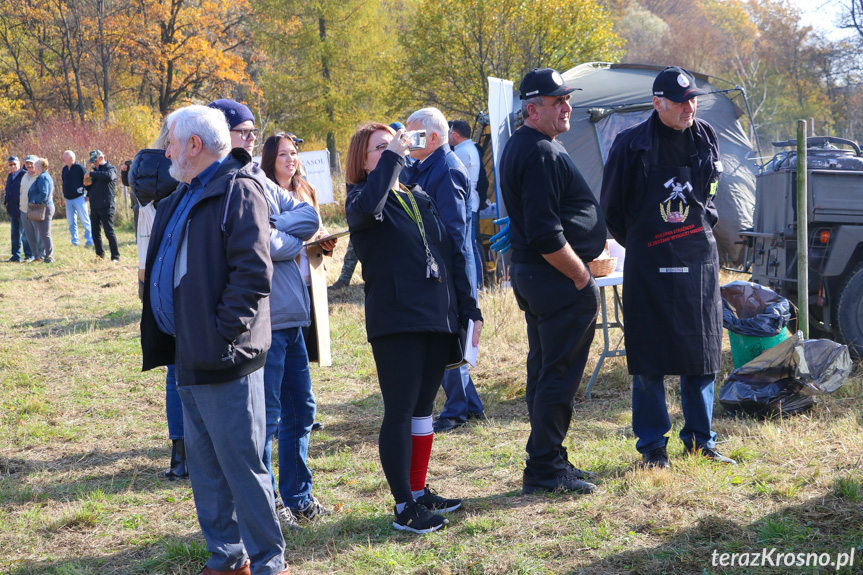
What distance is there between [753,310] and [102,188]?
12.3 meters

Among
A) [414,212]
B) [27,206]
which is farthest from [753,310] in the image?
[27,206]

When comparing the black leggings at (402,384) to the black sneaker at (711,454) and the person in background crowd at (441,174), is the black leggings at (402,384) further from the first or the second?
the black sneaker at (711,454)

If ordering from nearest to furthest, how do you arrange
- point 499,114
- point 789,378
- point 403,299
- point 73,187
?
point 403,299, point 789,378, point 499,114, point 73,187

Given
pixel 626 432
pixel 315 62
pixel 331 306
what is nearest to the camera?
pixel 626 432

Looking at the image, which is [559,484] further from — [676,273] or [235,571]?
[235,571]

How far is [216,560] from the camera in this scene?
2.95 m

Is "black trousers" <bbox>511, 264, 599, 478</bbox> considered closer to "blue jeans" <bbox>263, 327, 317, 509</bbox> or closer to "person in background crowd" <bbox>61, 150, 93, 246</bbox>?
"blue jeans" <bbox>263, 327, 317, 509</bbox>

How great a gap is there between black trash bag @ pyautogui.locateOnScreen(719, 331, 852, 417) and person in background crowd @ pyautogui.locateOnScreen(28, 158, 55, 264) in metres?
12.9

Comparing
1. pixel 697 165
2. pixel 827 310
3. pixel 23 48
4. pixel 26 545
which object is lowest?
pixel 26 545

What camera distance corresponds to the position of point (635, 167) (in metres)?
3.87

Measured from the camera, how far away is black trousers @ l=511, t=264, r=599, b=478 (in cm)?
354

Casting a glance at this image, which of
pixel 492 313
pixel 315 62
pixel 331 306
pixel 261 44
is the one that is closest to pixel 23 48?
pixel 261 44

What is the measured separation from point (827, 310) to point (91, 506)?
15.9 ft

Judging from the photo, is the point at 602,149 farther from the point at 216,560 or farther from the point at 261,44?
the point at 261,44
